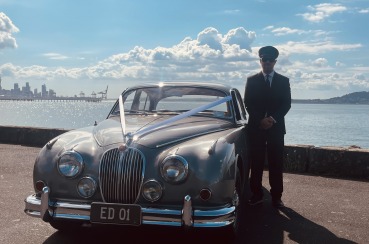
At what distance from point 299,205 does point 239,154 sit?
1.75m

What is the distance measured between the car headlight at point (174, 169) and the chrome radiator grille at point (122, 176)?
197 mm

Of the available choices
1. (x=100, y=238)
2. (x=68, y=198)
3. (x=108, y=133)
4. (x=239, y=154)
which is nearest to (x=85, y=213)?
(x=68, y=198)

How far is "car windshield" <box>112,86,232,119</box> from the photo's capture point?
17.2ft

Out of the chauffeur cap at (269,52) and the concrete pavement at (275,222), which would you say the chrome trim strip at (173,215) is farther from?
the chauffeur cap at (269,52)

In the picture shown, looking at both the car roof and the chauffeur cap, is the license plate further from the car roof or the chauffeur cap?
the chauffeur cap

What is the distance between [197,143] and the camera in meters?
3.88

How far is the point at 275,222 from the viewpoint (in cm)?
475

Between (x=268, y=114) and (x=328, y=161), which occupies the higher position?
(x=268, y=114)

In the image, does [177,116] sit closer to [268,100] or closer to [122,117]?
[122,117]

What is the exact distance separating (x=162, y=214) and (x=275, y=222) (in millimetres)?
1857

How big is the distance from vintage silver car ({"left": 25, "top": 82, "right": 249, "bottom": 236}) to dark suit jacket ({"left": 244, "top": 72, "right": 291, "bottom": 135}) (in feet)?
4.05

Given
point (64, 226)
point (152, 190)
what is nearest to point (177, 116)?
point (152, 190)

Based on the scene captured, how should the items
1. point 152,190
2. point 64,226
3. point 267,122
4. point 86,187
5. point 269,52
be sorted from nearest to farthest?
point 152,190
point 86,187
point 64,226
point 267,122
point 269,52

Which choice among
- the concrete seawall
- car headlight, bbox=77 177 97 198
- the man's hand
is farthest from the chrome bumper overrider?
the concrete seawall
